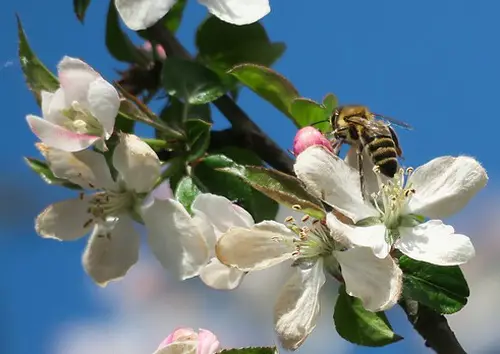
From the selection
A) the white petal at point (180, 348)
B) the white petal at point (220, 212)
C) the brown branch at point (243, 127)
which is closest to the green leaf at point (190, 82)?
the brown branch at point (243, 127)

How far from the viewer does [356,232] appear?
2.63 feet

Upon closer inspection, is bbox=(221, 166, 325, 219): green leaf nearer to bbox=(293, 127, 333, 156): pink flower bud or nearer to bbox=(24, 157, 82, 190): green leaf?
bbox=(293, 127, 333, 156): pink flower bud

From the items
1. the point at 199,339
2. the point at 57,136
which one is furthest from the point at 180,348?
the point at 57,136

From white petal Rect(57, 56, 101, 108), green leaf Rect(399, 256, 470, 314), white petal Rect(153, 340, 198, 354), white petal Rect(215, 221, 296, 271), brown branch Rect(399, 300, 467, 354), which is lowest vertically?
brown branch Rect(399, 300, 467, 354)

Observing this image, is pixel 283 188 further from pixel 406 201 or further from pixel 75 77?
pixel 75 77

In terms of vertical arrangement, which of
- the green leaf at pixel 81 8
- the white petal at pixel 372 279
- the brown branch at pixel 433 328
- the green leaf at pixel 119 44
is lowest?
the brown branch at pixel 433 328

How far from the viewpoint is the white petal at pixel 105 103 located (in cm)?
86

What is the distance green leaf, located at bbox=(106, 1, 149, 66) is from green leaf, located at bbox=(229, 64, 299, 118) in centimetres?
29

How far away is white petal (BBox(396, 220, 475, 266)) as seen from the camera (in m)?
0.80

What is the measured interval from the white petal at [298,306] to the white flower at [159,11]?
28 centimetres

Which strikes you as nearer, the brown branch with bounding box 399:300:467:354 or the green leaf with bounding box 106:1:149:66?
the brown branch with bounding box 399:300:467:354

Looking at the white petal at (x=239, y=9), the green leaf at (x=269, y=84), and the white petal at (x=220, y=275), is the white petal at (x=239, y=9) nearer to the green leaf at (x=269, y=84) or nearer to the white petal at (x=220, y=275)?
the green leaf at (x=269, y=84)

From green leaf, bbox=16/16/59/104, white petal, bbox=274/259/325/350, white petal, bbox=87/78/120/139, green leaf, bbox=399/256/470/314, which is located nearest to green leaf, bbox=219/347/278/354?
white petal, bbox=274/259/325/350

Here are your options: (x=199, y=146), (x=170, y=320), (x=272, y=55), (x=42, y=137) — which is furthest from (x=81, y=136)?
(x=170, y=320)
